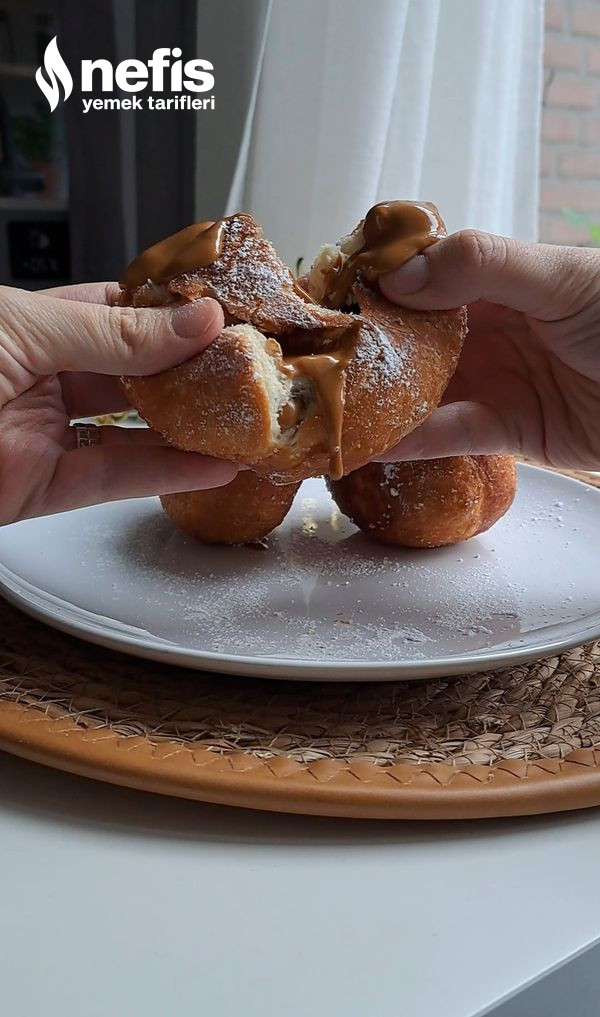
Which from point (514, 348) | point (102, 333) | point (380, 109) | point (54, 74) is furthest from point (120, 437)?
point (54, 74)

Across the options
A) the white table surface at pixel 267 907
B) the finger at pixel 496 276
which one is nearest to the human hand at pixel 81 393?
the finger at pixel 496 276

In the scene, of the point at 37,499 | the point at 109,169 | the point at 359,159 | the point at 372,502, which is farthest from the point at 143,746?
the point at 109,169

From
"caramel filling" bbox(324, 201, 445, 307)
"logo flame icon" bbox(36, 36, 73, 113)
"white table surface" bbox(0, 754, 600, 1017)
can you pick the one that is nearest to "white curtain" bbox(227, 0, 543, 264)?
"logo flame icon" bbox(36, 36, 73, 113)

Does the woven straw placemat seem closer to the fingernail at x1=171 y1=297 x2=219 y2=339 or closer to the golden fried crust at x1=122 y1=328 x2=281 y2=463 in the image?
the golden fried crust at x1=122 y1=328 x2=281 y2=463

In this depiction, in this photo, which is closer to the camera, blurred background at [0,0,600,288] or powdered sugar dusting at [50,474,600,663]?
powdered sugar dusting at [50,474,600,663]

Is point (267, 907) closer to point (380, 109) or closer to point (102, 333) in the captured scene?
point (102, 333)

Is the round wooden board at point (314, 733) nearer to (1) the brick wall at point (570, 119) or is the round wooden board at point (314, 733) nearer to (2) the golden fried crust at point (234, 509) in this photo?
(2) the golden fried crust at point (234, 509)

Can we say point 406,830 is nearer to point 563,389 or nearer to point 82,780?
point 82,780
